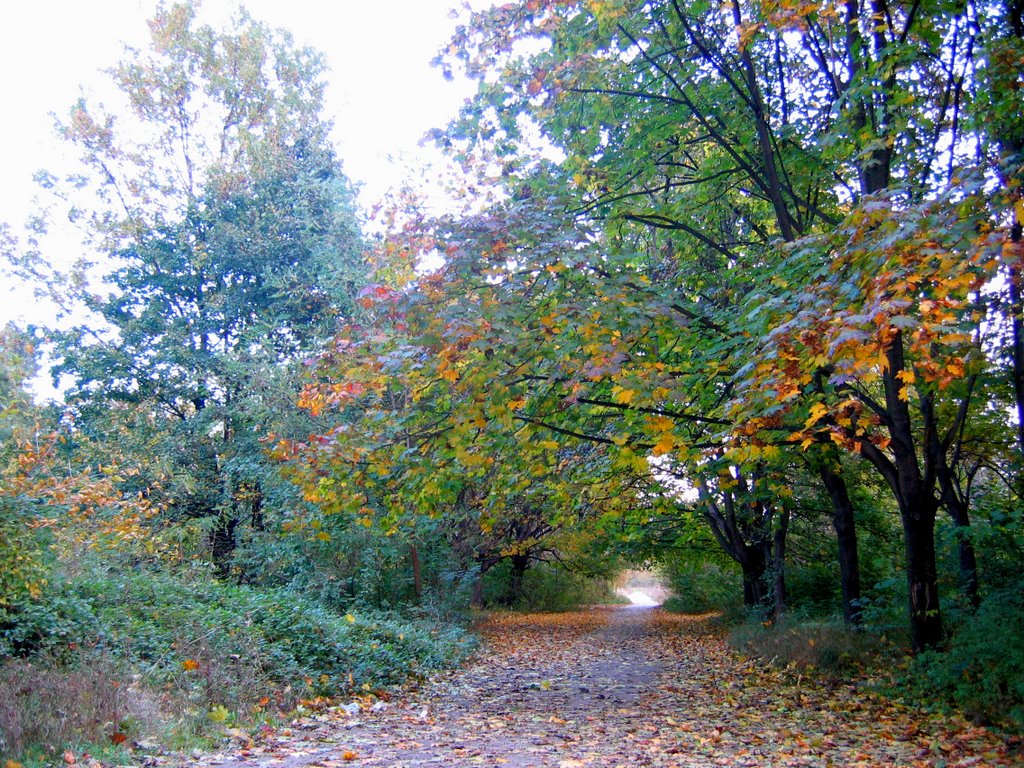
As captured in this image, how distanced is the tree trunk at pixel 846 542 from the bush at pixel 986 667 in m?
2.87

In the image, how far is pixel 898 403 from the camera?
27.8ft

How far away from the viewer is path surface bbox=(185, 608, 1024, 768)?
20.0ft

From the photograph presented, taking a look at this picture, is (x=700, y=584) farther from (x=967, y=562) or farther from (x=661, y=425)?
(x=661, y=425)

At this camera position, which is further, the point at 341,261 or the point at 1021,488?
the point at 341,261

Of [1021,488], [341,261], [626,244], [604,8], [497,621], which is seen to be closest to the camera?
[604,8]

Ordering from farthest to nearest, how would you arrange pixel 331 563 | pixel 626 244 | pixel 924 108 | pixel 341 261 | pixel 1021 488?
pixel 341 261 → pixel 331 563 → pixel 626 244 → pixel 1021 488 → pixel 924 108

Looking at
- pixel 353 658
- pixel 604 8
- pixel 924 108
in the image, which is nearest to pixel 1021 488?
pixel 924 108

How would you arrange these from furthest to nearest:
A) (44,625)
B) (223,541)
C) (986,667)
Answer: (223,541), (44,625), (986,667)

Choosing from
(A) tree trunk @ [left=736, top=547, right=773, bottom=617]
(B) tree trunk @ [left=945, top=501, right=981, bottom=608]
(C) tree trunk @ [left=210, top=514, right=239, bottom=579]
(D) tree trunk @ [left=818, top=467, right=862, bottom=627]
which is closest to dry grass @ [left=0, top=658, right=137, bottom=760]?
(B) tree trunk @ [left=945, top=501, right=981, bottom=608]

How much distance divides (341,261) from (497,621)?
13.8 meters

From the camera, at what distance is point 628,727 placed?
7.76 meters

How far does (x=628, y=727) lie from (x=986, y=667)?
348 cm

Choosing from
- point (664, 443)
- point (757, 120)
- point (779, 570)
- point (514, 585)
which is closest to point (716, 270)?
point (757, 120)

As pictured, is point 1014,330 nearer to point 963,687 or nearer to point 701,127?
point 963,687
